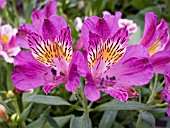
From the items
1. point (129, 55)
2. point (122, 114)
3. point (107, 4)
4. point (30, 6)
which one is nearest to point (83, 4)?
point (107, 4)

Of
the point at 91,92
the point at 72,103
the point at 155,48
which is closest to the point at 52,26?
the point at 91,92

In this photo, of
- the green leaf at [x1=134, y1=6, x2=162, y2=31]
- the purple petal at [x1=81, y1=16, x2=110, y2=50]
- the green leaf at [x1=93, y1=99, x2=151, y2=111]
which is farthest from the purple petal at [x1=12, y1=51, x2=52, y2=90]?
the green leaf at [x1=134, y1=6, x2=162, y2=31]

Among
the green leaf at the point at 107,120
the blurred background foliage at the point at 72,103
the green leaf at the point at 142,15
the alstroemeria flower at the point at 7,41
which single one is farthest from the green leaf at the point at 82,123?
the green leaf at the point at 142,15

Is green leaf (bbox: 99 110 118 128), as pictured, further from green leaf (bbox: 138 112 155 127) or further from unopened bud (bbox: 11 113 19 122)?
unopened bud (bbox: 11 113 19 122)

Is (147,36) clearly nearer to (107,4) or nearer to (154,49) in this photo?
(154,49)

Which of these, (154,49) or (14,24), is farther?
(14,24)
